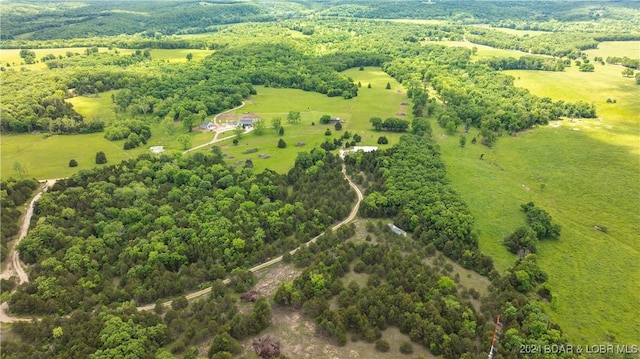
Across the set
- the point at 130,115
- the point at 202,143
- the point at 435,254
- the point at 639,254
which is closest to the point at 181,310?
the point at 435,254

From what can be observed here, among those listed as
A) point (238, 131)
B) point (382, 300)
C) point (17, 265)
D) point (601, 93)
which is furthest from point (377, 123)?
point (601, 93)

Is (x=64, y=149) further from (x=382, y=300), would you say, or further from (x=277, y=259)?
(x=382, y=300)

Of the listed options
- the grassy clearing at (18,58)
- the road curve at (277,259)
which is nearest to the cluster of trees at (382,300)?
the road curve at (277,259)

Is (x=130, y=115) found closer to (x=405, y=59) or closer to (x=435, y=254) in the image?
(x=435, y=254)

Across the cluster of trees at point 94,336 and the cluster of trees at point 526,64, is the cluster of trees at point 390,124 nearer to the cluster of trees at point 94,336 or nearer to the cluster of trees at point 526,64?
the cluster of trees at point 94,336

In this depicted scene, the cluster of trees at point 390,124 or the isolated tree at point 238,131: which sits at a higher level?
the cluster of trees at point 390,124
